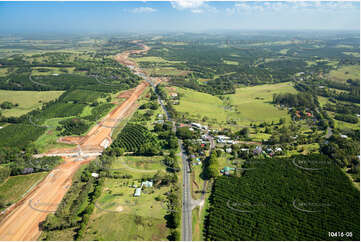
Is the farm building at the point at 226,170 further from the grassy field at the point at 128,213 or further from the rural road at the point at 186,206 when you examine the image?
the grassy field at the point at 128,213

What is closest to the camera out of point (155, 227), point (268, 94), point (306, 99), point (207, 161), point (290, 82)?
point (155, 227)

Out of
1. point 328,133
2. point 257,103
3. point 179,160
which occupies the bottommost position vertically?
point 179,160

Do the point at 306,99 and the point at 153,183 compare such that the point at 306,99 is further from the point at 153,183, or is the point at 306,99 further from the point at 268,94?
the point at 153,183

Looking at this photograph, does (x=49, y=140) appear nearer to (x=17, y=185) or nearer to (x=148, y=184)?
(x=17, y=185)

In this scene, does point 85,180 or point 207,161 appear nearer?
point 85,180

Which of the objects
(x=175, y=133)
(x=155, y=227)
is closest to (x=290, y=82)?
(x=175, y=133)

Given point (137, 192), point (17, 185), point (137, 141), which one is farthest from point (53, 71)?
point (137, 192)

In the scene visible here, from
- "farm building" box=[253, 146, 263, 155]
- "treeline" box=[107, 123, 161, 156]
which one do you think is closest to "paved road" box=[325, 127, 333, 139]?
"farm building" box=[253, 146, 263, 155]
